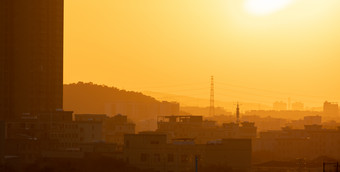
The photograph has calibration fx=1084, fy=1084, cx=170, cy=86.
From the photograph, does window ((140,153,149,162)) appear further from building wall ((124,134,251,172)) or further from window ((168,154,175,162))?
window ((168,154,175,162))


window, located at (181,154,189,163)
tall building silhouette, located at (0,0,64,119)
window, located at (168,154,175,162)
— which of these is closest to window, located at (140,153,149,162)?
window, located at (168,154,175,162)

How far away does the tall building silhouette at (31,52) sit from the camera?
129875 millimetres

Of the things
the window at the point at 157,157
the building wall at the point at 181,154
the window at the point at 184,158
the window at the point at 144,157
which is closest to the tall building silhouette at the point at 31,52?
the building wall at the point at 181,154

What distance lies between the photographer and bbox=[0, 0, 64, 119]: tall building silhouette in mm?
129875

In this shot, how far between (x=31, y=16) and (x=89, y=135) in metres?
20.0

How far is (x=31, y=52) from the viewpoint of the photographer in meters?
131

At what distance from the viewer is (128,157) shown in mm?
100188

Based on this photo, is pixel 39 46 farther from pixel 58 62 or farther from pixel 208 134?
pixel 208 134

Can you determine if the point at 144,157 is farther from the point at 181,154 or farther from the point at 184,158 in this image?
the point at 184,158

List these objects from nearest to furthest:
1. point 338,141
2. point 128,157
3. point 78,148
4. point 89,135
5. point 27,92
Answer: point 128,157, point 78,148, point 89,135, point 27,92, point 338,141

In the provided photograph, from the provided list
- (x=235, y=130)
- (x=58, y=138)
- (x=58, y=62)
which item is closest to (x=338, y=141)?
(x=235, y=130)

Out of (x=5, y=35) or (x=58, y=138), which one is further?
(x=5, y=35)

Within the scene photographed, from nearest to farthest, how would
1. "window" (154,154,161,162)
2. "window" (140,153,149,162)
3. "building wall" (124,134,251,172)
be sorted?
"building wall" (124,134,251,172) < "window" (154,154,161,162) < "window" (140,153,149,162)

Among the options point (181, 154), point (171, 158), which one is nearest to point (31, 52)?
point (171, 158)
